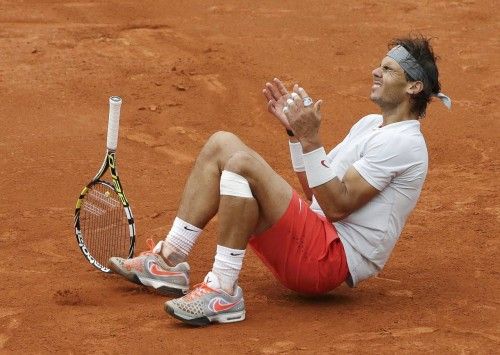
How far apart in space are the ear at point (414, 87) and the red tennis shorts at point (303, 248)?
0.88 metres

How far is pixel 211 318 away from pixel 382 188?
1179 mm

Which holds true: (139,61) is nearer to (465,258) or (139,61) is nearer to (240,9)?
(240,9)

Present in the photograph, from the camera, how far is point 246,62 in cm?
1191

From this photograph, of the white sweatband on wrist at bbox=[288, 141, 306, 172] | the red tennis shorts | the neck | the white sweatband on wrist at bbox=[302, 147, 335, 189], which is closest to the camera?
the white sweatband on wrist at bbox=[302, 147, 335, 189]

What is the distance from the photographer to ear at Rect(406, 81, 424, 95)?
6965 millimetres

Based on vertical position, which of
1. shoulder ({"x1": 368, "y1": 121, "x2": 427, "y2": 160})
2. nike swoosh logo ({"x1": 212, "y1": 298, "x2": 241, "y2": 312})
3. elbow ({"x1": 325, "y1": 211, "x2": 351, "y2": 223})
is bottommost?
nike swoosh logo ({"x1": 212, "y1": 298, "x2": 241, "y2": 312})

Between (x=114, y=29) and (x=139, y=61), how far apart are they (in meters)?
0.97

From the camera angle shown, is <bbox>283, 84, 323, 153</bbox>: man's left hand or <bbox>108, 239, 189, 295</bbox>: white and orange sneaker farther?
<bbox>108, 239, 189, 295</bbox>: white and orange sneaker

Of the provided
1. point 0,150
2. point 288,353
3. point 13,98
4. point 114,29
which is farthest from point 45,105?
point 288,353

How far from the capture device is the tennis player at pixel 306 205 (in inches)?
261

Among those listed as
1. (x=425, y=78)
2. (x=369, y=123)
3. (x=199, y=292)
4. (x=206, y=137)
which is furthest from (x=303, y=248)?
(x=206, y=137)

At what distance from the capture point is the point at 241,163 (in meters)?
6.66

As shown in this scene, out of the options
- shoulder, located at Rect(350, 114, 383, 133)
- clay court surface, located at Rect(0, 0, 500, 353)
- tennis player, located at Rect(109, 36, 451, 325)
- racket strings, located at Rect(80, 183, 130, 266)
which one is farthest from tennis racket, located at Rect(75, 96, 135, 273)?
shoulder, located at Rect(350, 114, 383, 133)

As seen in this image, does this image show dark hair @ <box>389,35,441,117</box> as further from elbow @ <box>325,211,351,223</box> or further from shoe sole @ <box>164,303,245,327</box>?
shoe sole @ <box>164,303,245,327</box>
